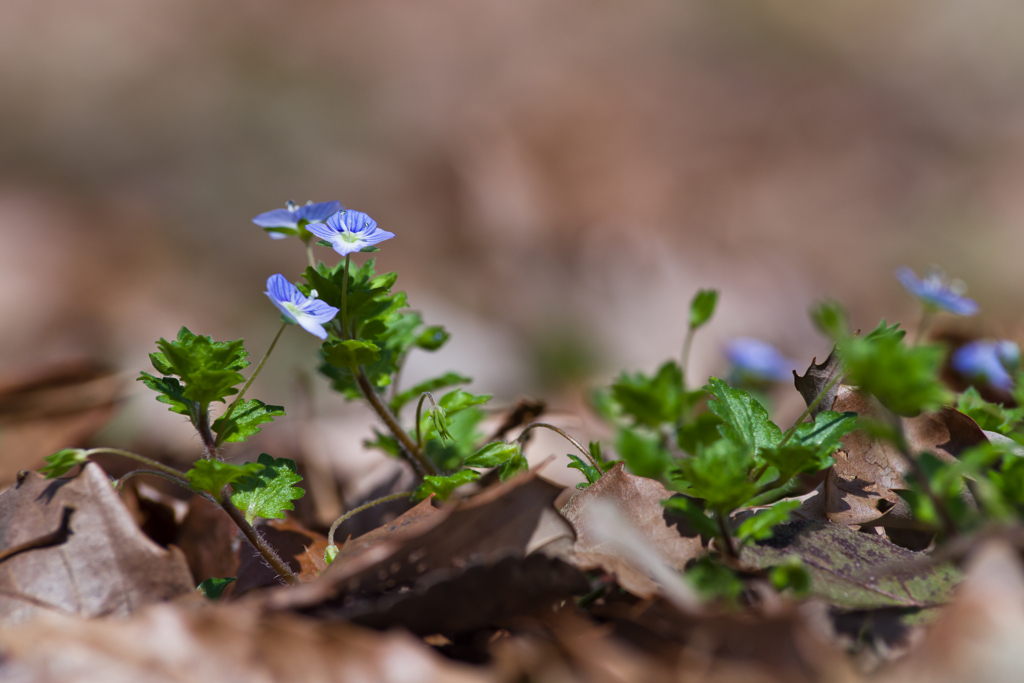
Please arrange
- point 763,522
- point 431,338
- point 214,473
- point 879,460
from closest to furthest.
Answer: point 763,522
point 214,473
point 879,460
point 431,338

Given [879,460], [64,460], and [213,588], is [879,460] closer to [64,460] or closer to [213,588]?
[213,588]

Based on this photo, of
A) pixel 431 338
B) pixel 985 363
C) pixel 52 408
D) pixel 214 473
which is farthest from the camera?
pixel 52 408

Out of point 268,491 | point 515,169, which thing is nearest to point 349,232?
point 268,491

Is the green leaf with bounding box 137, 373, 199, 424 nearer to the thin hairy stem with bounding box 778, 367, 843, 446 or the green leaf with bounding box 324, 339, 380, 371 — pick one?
the green leaf with bounding box 324, 339, 380, 371

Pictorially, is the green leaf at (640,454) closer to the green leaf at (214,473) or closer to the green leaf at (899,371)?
the green leaf at (899,371)

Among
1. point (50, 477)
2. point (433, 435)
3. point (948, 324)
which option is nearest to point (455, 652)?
point (433, 435)

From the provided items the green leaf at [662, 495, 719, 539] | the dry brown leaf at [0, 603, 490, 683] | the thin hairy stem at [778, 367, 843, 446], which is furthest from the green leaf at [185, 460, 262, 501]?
the thin hairy stem at [778, 367, 843, 446]

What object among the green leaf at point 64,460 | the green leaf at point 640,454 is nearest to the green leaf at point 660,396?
the green leaf at point 640,454
